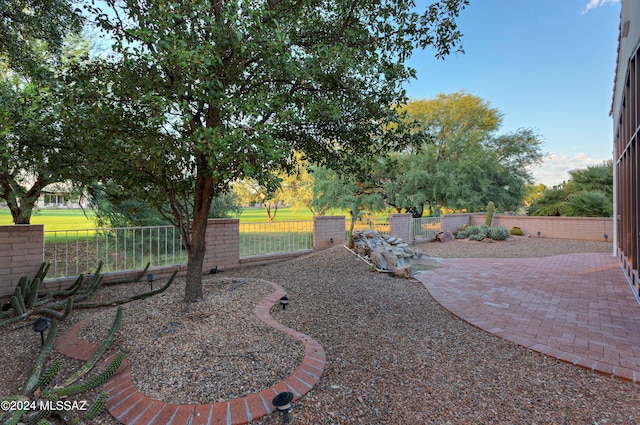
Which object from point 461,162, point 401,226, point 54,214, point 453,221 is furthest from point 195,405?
point 461,162

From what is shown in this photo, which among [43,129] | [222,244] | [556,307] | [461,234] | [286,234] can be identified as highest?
[43,129]

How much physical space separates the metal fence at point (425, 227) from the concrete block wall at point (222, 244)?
27.2 feet

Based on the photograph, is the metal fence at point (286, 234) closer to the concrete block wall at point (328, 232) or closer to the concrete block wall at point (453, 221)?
the concrete block wall at point (328, 232)

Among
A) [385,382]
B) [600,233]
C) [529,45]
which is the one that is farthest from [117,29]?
[600,233]

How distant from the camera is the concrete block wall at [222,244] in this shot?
20.9 ft

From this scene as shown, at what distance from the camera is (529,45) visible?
11242 millimetres

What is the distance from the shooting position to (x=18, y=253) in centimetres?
444

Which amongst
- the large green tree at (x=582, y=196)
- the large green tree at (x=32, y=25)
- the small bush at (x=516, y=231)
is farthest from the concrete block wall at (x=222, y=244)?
the large green tree at (x=582, y=196)

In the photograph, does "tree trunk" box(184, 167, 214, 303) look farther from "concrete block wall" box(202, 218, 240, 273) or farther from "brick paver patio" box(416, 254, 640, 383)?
"brick paver patio" box(416, 254, 640, 383)

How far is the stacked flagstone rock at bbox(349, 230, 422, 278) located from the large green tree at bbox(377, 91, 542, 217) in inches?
225

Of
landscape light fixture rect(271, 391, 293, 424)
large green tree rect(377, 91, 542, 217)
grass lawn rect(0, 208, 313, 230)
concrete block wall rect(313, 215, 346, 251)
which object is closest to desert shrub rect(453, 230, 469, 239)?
large green tree rect(377, 91, 542, 217)

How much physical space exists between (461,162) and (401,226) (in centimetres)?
589

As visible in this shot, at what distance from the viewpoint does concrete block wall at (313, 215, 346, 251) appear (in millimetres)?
8367

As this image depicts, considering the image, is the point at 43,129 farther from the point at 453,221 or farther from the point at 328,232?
the point at 453,221
